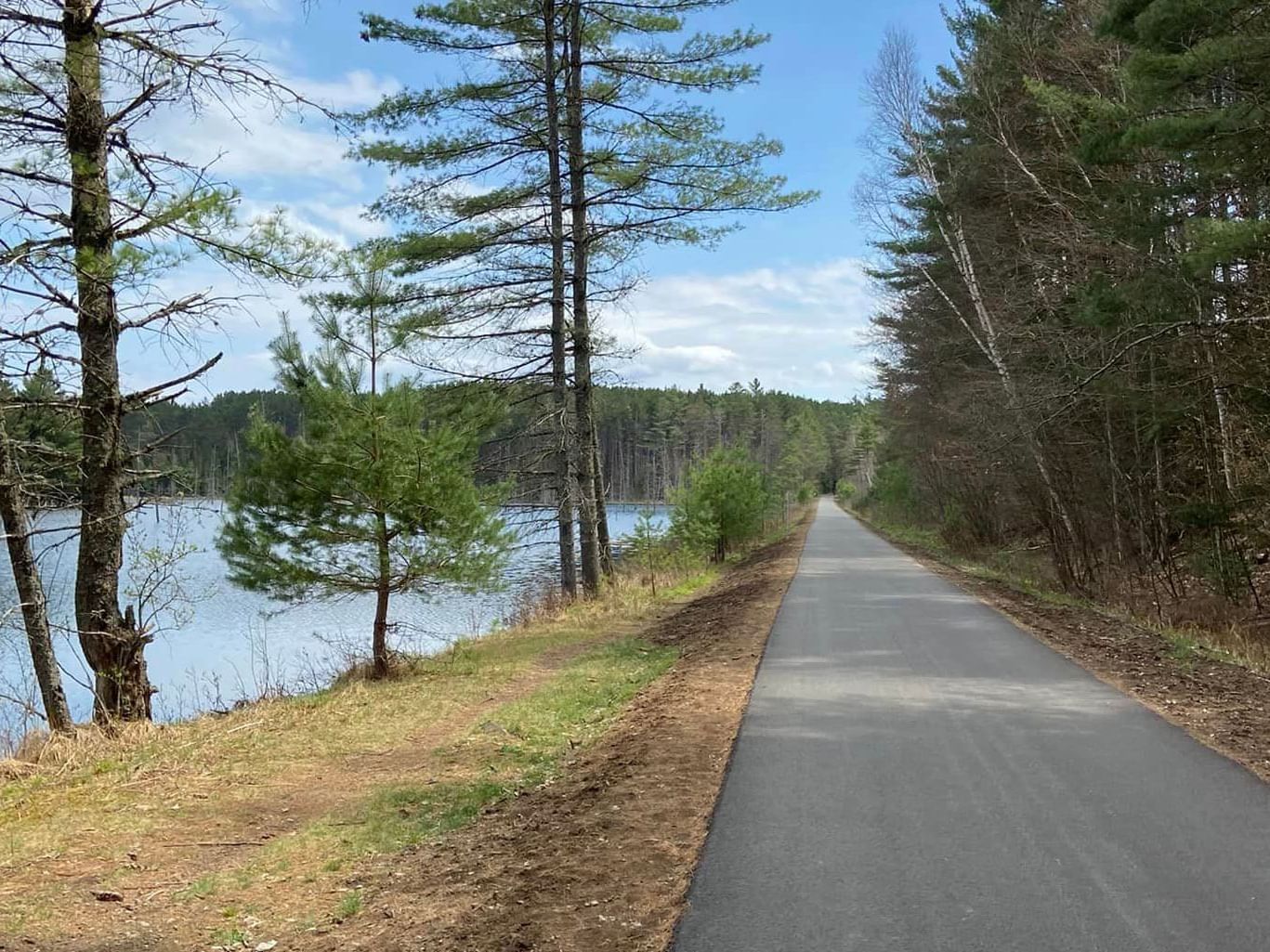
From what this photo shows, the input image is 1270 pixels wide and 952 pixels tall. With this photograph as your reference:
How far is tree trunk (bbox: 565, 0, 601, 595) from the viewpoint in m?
16.3

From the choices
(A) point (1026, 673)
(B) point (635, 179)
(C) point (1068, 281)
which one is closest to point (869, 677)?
(A) point (1026, 673)

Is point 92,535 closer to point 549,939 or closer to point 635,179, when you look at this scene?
point 549,939

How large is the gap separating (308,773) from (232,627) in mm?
11882

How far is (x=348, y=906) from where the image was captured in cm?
A: 422

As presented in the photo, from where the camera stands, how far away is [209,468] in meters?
11.2

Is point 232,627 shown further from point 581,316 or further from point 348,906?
point 348,906

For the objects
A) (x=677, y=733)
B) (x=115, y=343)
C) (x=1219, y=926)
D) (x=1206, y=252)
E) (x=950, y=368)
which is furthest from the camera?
(x=950, y=368)

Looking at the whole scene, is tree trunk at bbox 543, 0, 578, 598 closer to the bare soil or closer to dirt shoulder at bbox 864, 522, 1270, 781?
dirt shoulder at bbox 864, 522, 1270, 781

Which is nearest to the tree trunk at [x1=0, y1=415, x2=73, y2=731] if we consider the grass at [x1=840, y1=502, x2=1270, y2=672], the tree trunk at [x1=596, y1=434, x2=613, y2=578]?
the tree trunk at [x1=596, y1=434, x2=613, y2=578]

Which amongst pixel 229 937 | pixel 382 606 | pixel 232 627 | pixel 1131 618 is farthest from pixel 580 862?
pixel 232 627

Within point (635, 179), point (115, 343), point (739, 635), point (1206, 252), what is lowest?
point (739, 635)

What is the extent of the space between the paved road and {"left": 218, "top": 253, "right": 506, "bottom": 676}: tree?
4716 mm

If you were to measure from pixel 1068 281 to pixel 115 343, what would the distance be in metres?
15.5

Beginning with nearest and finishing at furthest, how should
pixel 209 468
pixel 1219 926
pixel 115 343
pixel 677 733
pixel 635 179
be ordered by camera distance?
1. pixel 1219 926
2. pixel 677 733
3. pixel 115 343
4. pixel 209 468
5. pixel 635 179
